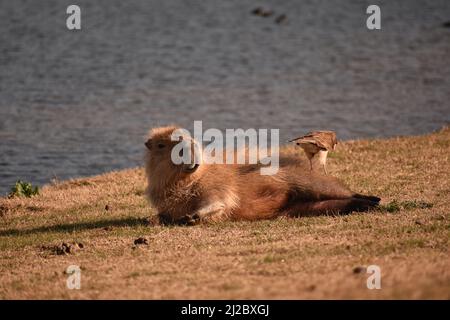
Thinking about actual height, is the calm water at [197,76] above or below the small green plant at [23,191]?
above

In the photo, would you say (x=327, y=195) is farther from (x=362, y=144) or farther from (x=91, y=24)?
(x=91, y=24)

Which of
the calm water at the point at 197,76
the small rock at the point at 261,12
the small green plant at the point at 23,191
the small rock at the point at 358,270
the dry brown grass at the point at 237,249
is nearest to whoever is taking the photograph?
the dry brown grass at the point at 237,249

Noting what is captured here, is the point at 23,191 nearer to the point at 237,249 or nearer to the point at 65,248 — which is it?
the point at 65,248

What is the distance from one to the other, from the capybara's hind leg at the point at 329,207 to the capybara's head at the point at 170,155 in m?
1.29

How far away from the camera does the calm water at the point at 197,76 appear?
20.2 meters

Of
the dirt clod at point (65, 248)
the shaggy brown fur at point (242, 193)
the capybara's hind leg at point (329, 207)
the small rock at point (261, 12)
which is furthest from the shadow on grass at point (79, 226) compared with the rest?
the small rock at point (261, 12)

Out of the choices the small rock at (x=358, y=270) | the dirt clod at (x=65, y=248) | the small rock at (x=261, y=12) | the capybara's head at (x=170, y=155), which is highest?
the small rock at (x=261, y=12)

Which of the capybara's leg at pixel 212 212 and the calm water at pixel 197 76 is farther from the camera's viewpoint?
the calm water at pixel 197 76

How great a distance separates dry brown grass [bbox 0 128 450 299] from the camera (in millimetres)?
7391

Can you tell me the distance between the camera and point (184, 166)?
1042 centimetres

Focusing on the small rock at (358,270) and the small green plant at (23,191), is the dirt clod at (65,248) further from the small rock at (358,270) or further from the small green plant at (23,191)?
the small green plant at (23,191)

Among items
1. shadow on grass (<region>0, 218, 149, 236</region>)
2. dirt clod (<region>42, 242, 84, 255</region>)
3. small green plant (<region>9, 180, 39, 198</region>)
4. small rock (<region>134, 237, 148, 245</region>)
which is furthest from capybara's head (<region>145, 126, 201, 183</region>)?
small green plant (<region>9, 180, 39, 198</region>)
